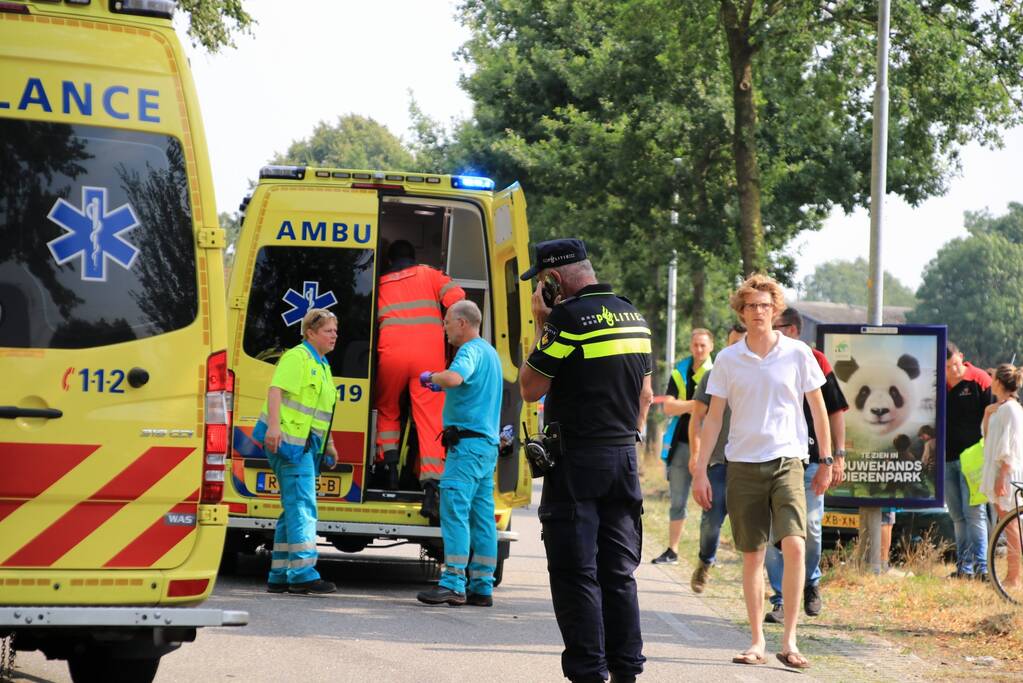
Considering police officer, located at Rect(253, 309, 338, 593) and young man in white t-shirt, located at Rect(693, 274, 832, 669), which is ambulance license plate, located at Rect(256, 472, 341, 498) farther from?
young man in white t-shirt, located at Rect(693, 274, 832, 669)

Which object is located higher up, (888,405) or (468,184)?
(468,184)

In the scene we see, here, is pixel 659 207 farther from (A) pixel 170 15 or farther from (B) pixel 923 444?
(A) pixel 170 15

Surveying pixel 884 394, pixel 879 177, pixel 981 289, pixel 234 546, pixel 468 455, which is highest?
pixel 981 289

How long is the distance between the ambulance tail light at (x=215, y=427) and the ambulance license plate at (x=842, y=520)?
25.9ft

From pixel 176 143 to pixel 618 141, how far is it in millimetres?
18853

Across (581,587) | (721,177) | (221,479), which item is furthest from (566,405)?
(721,177)

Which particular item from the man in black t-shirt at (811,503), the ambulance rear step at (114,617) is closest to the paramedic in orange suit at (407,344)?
the man in black t-shirt at (811,503)

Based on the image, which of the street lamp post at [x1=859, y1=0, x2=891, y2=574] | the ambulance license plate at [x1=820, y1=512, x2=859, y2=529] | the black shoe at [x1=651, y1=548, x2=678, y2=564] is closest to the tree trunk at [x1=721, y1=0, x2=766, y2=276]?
the street lamp post at [x1=859, y1=0, x2=891, y2=574]

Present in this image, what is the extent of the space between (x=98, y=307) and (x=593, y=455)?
83.0 inches

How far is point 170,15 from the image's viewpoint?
5965mm

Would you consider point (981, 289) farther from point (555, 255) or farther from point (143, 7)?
point (143, 7)

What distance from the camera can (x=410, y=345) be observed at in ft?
36.2

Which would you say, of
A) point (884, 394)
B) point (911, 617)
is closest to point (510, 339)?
point (911, 617)

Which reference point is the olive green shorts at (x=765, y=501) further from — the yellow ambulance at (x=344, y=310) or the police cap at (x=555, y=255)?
the yellow ambulance at (x=344, y=310)
